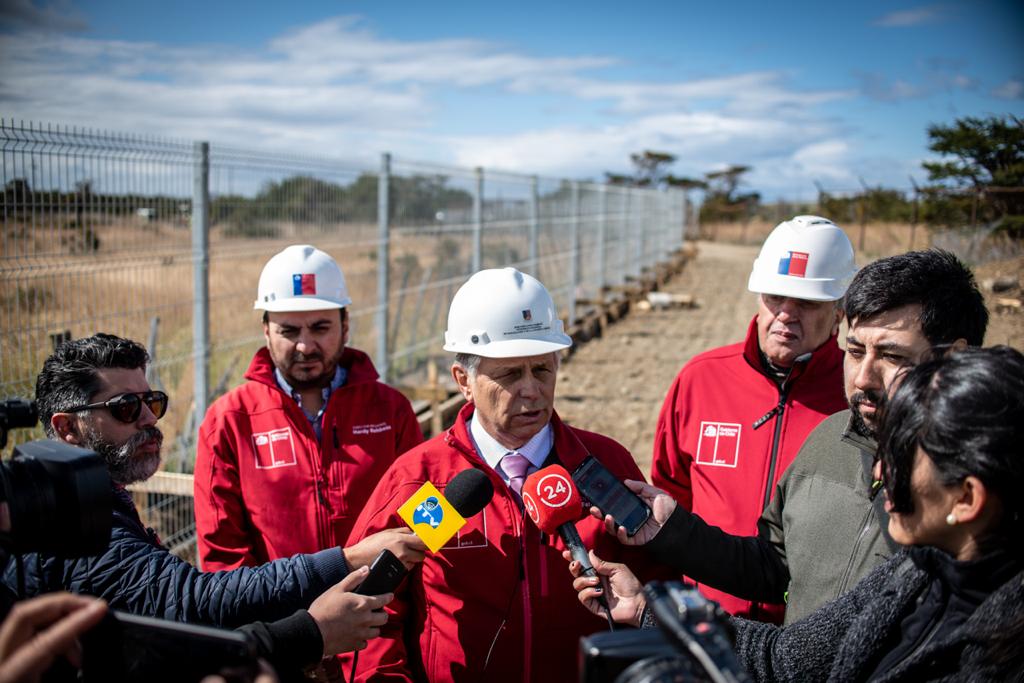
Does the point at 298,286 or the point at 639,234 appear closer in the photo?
the point at 298,286

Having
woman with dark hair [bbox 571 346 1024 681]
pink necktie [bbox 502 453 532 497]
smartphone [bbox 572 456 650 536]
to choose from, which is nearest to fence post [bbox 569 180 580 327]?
pink necktie [bbox 502 453 532 497]

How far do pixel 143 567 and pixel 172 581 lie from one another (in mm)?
89

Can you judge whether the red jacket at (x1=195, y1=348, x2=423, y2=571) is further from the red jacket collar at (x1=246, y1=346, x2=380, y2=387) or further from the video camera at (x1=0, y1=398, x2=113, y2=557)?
the video camera at (x1=0, y1=398, x2=113, y2=557)

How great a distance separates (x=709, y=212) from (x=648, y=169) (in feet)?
79.5

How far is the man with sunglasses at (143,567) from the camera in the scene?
6.95 feet

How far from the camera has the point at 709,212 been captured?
50.9 meters

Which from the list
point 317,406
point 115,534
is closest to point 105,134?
point 317,406

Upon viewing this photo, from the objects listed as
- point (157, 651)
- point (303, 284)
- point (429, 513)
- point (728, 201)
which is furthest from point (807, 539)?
point (728, 201)

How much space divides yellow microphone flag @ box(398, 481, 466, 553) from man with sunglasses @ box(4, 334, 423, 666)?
0.06 metres

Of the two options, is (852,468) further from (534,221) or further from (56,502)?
(534,221)

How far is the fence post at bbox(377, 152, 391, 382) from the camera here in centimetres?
719

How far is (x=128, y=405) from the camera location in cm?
262

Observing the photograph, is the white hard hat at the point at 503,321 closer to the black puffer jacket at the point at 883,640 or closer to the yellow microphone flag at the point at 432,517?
the yellow microphone flag at the point at 432,517

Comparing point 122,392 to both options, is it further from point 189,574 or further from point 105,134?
point 105,134
